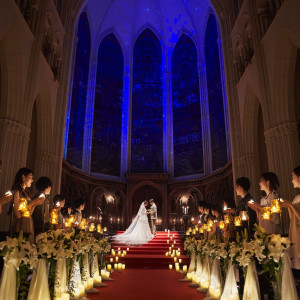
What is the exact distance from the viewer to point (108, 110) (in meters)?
22.8

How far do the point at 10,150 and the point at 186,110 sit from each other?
618 inches

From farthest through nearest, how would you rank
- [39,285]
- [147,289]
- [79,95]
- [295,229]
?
[79,95] < [147,289] < [295,229] < [39,285]

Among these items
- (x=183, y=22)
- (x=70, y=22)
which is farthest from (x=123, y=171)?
(x=183, y=22)

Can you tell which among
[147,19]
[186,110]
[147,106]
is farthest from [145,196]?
[147,19]

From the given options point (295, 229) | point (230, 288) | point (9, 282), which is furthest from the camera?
point (295, 229)

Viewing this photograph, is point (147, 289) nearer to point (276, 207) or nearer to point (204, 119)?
point (276, 207)

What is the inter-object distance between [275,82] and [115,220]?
14.1 m

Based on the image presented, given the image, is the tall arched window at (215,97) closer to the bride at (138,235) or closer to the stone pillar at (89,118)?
the bride at (138,235)

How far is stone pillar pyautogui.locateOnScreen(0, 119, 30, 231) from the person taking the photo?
28.9 feet

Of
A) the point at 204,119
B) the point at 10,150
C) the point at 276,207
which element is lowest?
the point at 276,207

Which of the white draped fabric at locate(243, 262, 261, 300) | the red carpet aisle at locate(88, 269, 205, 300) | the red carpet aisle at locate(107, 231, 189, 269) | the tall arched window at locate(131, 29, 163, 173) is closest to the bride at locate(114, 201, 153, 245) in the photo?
the red carpet aisle at locate(107, 231, 189, 269)

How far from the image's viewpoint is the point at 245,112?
513 inches

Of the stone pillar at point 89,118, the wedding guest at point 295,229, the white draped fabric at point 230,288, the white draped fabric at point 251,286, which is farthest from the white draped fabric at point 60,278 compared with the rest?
the stone pillar at point 89,118

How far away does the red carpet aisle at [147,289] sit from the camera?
5.07 metres
